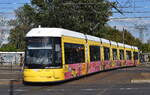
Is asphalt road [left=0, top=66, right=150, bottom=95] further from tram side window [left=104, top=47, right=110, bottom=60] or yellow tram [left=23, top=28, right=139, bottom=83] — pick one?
tram side window [left=104, top=47, right=110, bottom=60]

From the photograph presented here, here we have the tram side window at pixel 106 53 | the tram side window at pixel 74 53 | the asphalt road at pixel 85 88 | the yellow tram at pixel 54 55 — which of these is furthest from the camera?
the tram side window at pixel 106 53

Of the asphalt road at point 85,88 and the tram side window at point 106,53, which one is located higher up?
the tram side window at point 106,53

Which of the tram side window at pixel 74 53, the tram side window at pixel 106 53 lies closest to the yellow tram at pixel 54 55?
the tram side window at pixel 74 53

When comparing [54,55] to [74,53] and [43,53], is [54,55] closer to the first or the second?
[43,53]

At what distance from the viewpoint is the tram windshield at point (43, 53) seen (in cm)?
2169

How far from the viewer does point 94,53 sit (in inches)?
1261

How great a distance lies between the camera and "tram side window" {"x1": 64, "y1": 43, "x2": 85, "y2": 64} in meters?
23.6

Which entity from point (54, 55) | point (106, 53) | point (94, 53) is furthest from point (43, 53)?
point (106, 53)

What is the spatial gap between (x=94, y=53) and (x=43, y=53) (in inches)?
425

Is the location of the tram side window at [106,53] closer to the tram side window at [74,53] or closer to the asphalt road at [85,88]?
the tram side window at [74,53]

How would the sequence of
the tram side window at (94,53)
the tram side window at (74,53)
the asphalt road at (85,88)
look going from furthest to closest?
1. the tram side window at (94,53)
2. the tram side window at (74,53)
3. the asphalt road at (85,88)

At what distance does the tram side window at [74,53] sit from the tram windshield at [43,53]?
125 cm

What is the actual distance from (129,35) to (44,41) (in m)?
105

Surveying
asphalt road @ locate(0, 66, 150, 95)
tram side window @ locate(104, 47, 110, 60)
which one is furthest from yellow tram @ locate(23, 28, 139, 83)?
tram side window @ locate(104, 47, 110, 60)
